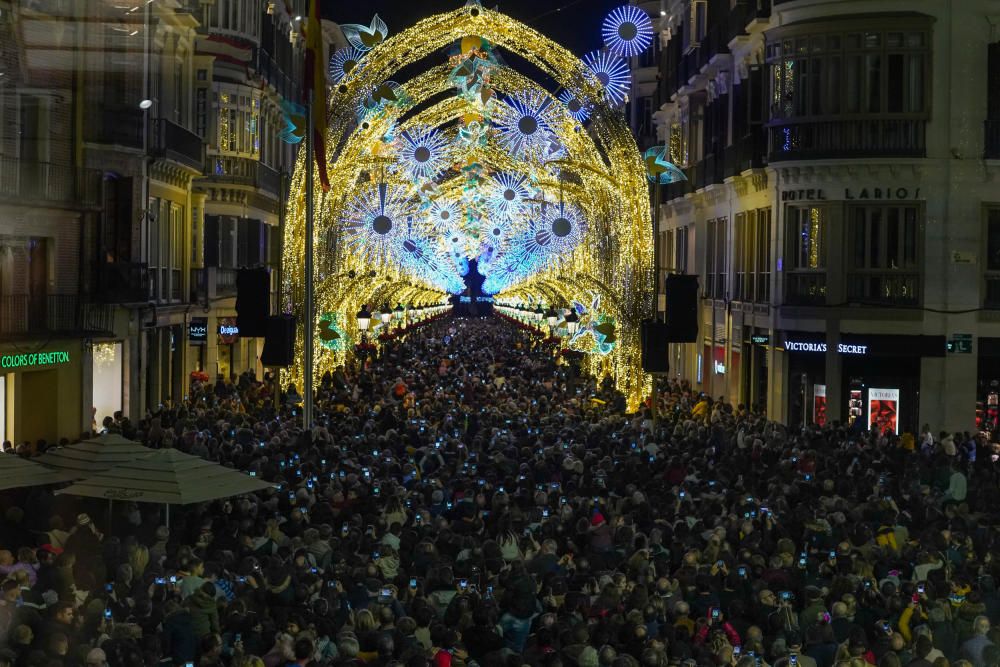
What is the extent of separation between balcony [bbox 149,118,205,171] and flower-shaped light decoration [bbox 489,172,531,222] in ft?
51.3

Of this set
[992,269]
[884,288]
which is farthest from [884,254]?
[992,269]

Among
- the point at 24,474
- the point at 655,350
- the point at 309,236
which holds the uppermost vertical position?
the point at 309,236

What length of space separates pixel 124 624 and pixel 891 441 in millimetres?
17072

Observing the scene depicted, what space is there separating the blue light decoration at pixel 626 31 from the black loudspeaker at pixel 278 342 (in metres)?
10.3

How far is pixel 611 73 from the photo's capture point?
118ft

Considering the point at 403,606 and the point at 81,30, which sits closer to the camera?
Answer: the point at 403,606

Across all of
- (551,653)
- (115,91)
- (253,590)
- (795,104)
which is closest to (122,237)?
(115,91)

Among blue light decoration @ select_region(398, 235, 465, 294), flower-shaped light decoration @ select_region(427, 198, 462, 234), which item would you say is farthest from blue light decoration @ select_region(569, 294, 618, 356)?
flower-shaped light decoration @ select_region(427, 198, 462, 234)

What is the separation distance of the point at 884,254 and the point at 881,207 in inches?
39.2

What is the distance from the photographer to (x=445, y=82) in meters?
37.2

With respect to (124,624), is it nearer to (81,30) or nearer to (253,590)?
(253,590)

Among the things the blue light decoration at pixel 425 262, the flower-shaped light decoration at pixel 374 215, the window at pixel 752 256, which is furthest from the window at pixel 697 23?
the blue light decoration at pixel 425 262

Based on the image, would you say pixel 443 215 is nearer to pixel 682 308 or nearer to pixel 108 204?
pixel 108 204

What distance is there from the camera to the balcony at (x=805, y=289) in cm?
3541
